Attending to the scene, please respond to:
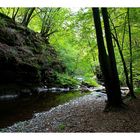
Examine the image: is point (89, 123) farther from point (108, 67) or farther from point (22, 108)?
point (22, 108)

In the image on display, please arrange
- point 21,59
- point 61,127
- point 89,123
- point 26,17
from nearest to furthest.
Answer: point 61,127
point 89,123
point 21,59
point 26,17

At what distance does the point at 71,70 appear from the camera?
57.2 feet

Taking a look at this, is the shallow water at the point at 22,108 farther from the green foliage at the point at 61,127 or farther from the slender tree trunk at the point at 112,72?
the slender tree trunk at the point at 112,72

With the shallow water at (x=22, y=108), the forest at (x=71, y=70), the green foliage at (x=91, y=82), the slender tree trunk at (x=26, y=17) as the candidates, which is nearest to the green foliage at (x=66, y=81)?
the forest at (x=71, y=70)

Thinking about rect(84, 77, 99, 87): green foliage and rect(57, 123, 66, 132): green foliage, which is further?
rect(84, 77, 99, 87): green foliage

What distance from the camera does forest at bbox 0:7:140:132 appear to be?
638 centimetres

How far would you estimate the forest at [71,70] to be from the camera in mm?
6375

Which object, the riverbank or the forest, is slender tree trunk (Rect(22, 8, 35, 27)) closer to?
the forest

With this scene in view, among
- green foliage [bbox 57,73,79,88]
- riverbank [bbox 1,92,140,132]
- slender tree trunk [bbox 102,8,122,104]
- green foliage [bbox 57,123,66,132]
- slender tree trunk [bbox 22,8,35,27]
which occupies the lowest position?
green foliage [bbox 57,73,79,88]

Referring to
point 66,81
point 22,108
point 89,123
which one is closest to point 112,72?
point 89,123

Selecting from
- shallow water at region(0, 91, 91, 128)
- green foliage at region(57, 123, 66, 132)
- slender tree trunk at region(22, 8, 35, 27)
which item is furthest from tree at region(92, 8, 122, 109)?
slender tree trunk at region(22, 8, 35, 27)
